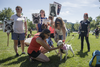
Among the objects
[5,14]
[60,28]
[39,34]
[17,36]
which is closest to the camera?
[39,34]

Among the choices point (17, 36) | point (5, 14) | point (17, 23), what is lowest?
point (17, 36)

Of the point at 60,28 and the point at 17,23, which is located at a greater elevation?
the point at 17,23

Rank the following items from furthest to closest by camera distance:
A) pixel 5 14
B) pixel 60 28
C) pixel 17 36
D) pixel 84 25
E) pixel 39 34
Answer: pixel 5 14 < pixel 84 25 < pixel 17 36 < pixel 60 28 < pixel 39 34

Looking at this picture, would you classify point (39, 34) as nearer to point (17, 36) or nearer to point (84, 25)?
point (17, 36)

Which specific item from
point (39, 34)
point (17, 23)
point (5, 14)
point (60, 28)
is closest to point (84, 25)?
point (60, 28)

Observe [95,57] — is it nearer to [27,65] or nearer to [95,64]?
[95,64]

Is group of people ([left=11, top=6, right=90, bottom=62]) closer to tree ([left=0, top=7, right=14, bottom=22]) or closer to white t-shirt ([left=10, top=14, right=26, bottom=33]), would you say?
white t-shirt ([left=10, top=14, right=26, bottom=33])

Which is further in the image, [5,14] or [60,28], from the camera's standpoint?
[5,14]

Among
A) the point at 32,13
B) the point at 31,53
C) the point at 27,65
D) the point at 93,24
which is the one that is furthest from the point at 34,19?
the point at 93,24

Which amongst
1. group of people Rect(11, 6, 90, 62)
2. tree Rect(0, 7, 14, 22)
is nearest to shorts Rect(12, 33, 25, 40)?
group of people Rect(11, 6, 90, 62)

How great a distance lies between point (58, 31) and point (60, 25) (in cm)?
42

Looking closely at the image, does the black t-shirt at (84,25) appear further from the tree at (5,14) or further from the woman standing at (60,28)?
the tree at (5,14)

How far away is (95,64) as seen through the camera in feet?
8.58

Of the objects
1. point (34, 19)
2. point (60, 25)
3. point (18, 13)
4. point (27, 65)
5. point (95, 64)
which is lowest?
point (27, 65)
